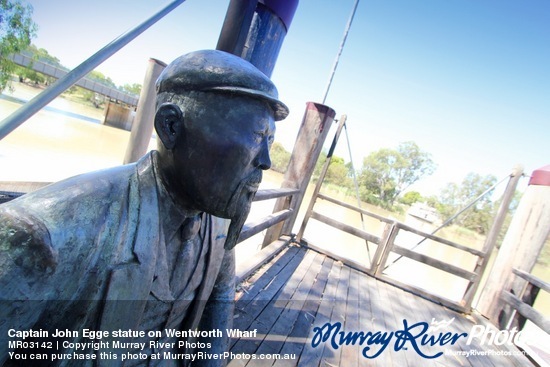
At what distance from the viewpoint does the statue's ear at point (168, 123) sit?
0.84 m

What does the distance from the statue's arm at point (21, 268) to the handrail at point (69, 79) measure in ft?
1.02

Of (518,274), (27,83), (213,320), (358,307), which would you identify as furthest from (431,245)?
(27,83)

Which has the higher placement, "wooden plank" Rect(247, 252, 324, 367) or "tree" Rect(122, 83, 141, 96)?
"tree" Rect(122, 83, 141, 96)

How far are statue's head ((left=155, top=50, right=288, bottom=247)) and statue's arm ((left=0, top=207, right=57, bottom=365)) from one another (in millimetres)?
359

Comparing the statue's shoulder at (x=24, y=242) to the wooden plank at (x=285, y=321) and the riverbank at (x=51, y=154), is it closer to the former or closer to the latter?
the wooden plank at (x=285, y=321)

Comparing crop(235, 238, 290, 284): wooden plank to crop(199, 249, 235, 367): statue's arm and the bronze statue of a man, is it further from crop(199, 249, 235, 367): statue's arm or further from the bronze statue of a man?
the bronze statue of a man

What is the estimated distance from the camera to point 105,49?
934 mm

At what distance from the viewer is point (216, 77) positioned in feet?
2.69

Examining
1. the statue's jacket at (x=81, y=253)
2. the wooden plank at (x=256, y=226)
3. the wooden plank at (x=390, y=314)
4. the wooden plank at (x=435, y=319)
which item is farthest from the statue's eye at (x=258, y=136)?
the wooden plank at (x=435, y=319)

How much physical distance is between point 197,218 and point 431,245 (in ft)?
66.4

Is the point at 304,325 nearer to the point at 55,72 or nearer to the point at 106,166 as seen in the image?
the point at 106,166

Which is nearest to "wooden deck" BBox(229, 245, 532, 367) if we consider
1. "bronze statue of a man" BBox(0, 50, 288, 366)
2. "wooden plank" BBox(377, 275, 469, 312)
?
"wooden plank" BBox(377, 275, 469, 312)

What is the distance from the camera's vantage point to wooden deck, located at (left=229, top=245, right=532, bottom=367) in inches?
86.7

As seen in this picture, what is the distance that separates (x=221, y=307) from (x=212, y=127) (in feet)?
2.80
